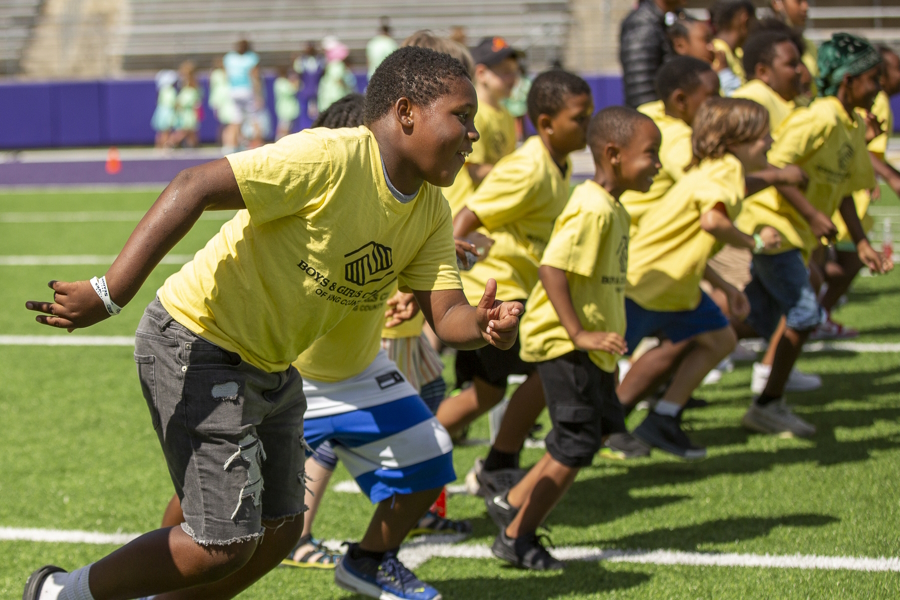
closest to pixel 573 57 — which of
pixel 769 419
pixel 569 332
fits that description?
pixel 769 419

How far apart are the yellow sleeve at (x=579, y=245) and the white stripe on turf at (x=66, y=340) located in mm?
4800

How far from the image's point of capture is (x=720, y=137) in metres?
4.80

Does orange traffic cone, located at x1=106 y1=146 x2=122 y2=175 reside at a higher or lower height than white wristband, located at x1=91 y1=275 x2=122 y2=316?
lower

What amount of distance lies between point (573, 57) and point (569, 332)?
23.4m

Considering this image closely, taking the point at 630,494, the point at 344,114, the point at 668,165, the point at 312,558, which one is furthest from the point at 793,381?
the point at 344,114

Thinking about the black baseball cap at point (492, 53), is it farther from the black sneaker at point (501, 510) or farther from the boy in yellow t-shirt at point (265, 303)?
the boy in yellow t-shirt at point (265, 303)

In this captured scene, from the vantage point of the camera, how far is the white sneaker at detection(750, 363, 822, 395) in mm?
5973

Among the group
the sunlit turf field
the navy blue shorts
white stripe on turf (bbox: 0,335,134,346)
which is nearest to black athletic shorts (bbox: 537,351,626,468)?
the sunlit turf field

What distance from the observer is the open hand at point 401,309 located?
12.9 feet

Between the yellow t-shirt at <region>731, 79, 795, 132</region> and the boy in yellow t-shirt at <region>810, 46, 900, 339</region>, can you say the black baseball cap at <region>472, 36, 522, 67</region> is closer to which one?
the yellow t-shirt at <region>731, 79, 795, 132</region>

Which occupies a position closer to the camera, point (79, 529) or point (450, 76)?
point (450, 76)

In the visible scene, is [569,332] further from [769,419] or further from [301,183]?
[769,419]

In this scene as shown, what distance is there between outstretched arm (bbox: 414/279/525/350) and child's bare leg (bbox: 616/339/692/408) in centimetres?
226

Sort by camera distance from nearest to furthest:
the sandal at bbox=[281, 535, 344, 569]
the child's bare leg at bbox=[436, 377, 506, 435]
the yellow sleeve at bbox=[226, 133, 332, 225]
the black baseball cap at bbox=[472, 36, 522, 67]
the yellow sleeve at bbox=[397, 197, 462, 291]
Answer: the yellow sleeve at bbox=[226, 133, 332, 225], the yellow sleeve at bbox=[397, 197, 462, 291], the sandal at bbox=[281, 535, 344, 569], the child's bare leg at bbox=[436, 377, 506, 435], the black baseball cap at bbox=[472, 36, 522, 67]
